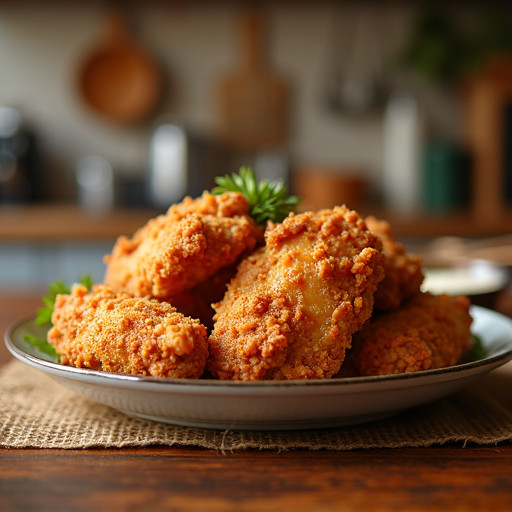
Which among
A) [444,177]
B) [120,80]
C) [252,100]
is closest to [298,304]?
[444,177]

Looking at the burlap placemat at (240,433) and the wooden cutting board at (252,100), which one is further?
the wooden cutting board at (252,100)

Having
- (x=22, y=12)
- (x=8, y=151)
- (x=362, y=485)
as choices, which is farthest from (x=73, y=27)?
(x=362, y=485)

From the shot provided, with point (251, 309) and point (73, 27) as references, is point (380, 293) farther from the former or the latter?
point (73, 27)

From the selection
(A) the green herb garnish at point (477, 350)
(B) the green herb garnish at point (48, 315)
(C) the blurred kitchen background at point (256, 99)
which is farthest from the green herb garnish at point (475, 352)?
(C) the blurred kitchen background at point (256, 99)

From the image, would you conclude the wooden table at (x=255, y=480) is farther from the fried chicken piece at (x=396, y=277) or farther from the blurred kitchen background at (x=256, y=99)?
the blurred kitchen background at (x=256, y=99)

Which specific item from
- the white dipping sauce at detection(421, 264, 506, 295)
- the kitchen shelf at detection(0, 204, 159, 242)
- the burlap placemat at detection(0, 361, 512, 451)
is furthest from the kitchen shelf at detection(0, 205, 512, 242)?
the burlap placemat at detection(0, 361, 512, 451)

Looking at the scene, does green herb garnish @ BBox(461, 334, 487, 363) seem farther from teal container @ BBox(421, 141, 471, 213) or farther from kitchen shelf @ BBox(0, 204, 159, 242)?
teal container @ BBox(421, 141, 471, 213)
